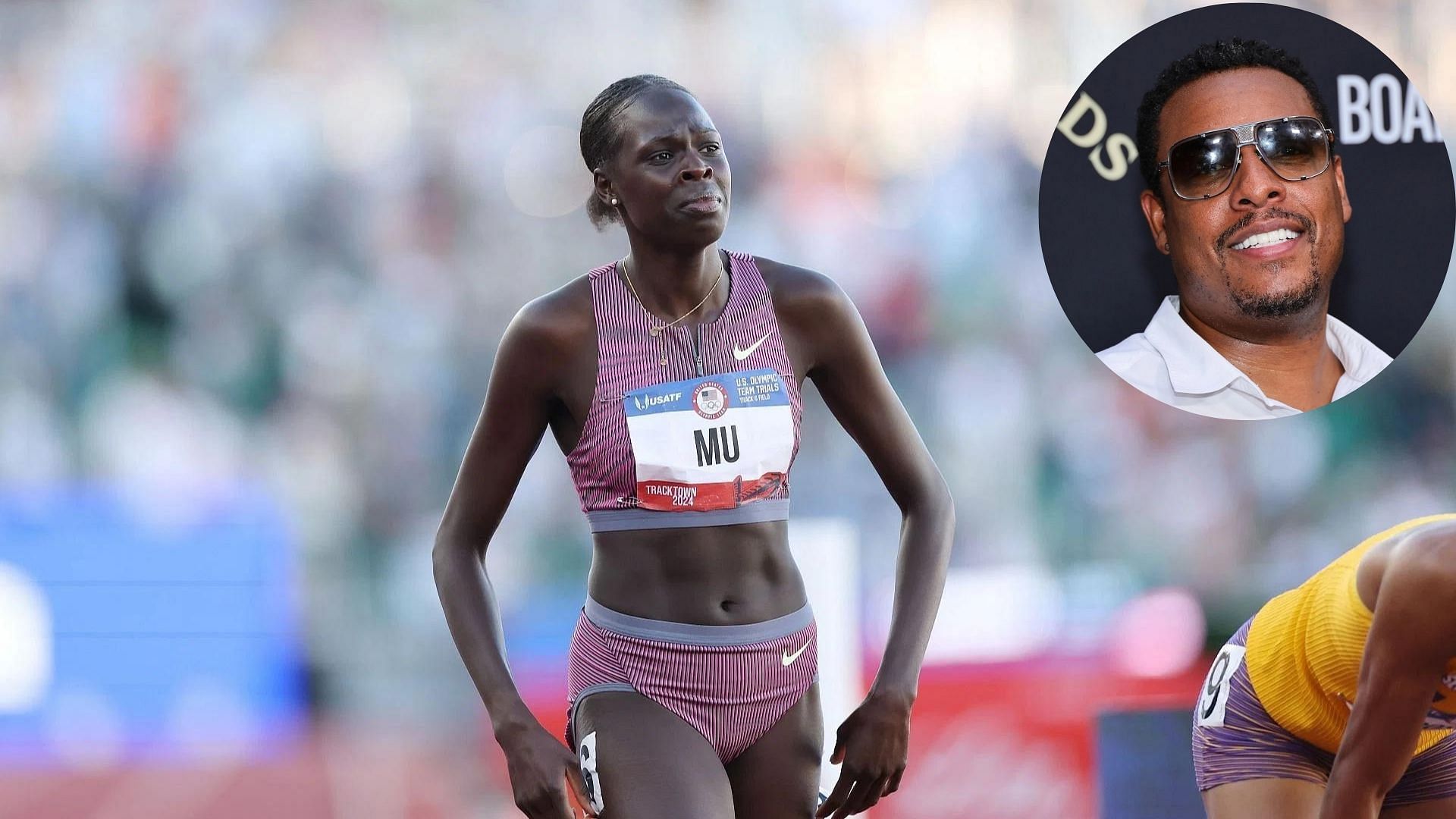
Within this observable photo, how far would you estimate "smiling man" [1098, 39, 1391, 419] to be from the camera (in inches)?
137

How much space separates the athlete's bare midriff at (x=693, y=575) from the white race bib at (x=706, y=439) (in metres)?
0.06

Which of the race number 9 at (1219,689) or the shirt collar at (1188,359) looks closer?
the race number 9 at (1219,689)

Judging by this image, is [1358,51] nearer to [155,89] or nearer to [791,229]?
[791,229]

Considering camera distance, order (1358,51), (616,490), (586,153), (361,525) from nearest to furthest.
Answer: (616,490) < (586,153) < (1358,51) < (361,525)

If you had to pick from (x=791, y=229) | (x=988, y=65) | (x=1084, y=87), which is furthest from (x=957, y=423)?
(x=1084, y=87)

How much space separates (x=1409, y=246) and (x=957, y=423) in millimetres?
2237

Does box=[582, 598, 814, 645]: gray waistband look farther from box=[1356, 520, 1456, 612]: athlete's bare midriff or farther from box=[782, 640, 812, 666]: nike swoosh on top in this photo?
box=[1356, 520, 1456, 612]: athlete's bare midriff

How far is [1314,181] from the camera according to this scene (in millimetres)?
3602

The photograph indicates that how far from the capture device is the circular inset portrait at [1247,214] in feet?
11.6

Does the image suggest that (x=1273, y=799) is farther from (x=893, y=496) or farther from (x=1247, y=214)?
(x=1247, y=214)

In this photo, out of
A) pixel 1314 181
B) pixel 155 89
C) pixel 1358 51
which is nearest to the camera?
pixel 1314 181

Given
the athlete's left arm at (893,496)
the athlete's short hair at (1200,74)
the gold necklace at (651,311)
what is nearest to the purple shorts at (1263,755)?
the athlete's left arm at (893,496)

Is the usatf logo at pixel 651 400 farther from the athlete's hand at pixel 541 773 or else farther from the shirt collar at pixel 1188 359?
the shirt collar at pixel 1188 359

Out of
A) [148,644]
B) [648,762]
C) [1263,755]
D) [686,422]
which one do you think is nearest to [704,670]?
[648,762]
